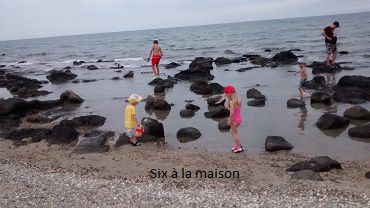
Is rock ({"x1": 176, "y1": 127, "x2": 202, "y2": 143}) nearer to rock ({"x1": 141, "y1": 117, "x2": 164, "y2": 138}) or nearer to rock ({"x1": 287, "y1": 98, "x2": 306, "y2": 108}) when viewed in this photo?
rock ({"x1": 141, "y1": 117, "x2": 164, "y2": 138})

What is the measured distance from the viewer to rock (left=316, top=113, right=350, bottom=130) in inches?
453

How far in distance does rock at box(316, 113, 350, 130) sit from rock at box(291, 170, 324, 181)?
12.1 ft

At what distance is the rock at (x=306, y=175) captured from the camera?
26.4 ft

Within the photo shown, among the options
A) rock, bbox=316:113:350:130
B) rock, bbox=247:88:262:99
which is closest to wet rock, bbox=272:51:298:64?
rock, bbox=247:88:262:99

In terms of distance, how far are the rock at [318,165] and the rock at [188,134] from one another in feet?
11.2

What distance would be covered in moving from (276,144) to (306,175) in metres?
2.04

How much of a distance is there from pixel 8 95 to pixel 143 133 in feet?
44.7

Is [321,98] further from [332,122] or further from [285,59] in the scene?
[285,59]

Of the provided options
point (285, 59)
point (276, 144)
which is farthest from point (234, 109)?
point (285, 59)

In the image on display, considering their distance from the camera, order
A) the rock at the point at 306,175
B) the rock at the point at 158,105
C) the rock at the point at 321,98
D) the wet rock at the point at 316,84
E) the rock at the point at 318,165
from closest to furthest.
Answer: the rock at the point at 306,175, the rock at the point at 318,165, the rock at the point at 321,98, the rock at the point at 158,105, the wet rock at the point at 316,84

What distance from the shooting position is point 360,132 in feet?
35.1

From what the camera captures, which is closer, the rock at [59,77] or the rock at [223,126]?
the rock at [223,126]

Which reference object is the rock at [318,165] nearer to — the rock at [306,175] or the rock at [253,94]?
the rock at [306,175]

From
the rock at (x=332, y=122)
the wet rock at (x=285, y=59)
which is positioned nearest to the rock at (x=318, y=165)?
the rock at (x=332, y=122)
